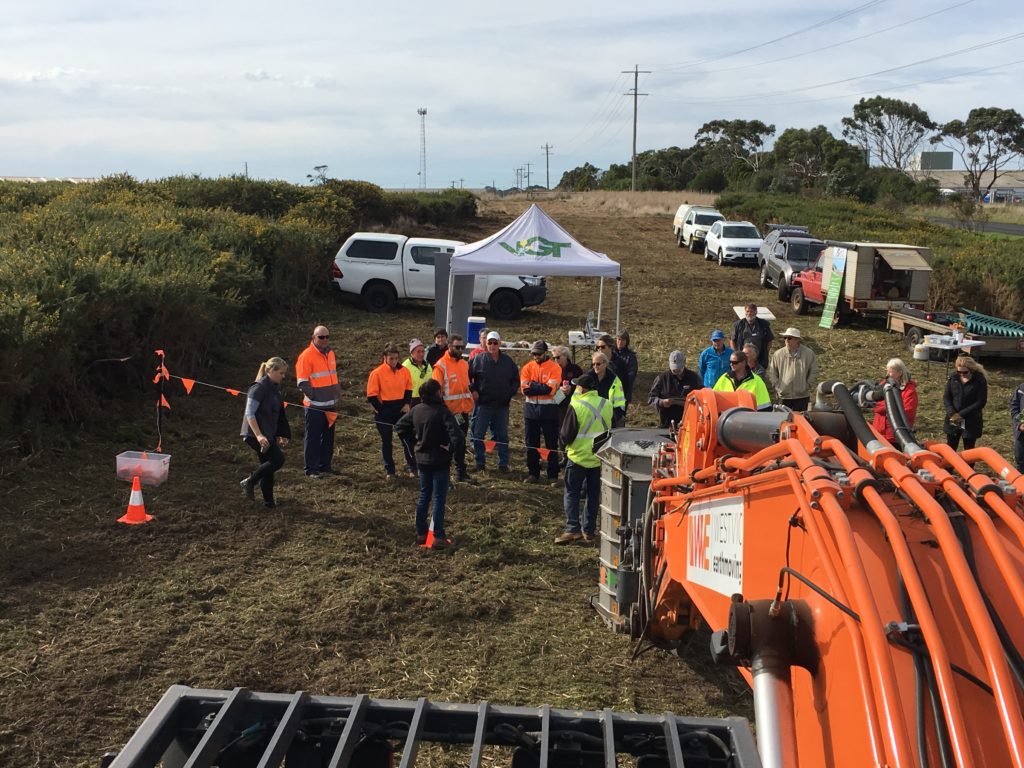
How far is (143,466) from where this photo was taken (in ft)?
35.6

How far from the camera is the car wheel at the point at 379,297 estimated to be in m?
23.3

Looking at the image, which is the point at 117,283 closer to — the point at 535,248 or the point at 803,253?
the point at 535,248

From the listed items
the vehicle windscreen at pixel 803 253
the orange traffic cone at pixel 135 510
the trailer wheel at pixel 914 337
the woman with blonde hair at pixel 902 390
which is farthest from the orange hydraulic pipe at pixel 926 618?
the vehicle windscreen at pixel 803 253

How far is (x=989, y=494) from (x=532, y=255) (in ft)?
49.3

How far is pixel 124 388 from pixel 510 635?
7.89m

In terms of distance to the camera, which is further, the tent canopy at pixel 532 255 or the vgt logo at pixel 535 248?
the vgt logo at pixel 535 248

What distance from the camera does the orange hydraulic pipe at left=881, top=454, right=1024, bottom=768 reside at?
2008 mm

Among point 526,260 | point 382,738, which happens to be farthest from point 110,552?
point 526,260

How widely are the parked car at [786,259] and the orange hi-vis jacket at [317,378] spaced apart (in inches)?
686

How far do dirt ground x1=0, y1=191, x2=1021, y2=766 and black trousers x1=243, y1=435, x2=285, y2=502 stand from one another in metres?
0.23

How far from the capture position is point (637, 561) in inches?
279

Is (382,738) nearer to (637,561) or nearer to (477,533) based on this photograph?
(637,561)

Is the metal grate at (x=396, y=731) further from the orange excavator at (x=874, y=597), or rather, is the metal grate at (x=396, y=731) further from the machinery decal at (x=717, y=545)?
the machinery decal at (x=717, y=545)

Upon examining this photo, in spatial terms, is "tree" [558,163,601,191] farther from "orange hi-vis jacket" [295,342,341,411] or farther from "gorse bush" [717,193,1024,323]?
"orange hi-vis jacket" [295,342,341,411]
